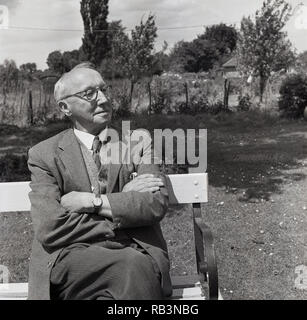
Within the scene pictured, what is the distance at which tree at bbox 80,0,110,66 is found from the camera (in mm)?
12695

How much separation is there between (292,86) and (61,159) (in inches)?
449

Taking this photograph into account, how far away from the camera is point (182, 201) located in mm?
2969

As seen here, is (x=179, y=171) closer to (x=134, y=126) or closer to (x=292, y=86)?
(x=134, y=126)

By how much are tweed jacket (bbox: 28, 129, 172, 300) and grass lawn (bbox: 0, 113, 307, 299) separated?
1.58 meters

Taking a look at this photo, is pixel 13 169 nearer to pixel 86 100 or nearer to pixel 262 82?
pixel 86 100

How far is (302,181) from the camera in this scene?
23.1 ft

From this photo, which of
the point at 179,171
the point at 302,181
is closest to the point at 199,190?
the point at 179,171

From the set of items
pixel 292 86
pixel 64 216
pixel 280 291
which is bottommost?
pixel 280 291

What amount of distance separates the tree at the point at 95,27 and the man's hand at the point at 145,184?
9845mm

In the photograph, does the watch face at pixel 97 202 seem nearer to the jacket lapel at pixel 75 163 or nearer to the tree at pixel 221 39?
the jacket lapel at pixel 75 163

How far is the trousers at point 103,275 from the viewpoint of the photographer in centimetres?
237

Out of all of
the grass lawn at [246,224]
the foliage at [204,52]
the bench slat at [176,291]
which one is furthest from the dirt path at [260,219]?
the foliage at [204,52]

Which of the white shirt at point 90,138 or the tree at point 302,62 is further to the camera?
the tree at point 302,62
